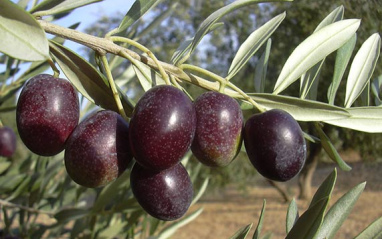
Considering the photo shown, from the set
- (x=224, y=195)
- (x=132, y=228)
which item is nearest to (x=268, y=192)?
(x=224, y=195)

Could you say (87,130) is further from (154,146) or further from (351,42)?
(351,42)

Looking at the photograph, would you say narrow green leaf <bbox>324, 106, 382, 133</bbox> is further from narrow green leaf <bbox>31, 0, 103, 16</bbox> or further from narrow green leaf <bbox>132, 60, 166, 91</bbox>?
narrow green leaf <bbox>31, 0, 103, 16</bbox>

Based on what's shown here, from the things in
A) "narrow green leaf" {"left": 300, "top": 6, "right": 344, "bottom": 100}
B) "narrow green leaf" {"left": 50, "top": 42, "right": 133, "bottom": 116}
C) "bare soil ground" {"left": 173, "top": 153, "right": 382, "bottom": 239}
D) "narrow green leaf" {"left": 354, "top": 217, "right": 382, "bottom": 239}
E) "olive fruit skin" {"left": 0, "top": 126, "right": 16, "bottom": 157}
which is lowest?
"bare soil ground" {"left": 173, "top": 153, "right": 382, "bottom": 239}

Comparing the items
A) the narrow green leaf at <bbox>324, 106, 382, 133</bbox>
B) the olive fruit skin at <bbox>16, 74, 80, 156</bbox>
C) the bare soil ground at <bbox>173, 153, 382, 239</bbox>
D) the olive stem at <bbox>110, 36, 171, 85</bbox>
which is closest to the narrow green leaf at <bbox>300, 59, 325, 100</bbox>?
the narrow green leaf at <bbox>324, 106, 382, 133</bbox>

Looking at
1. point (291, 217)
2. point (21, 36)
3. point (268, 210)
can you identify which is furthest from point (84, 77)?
point (268, 210)

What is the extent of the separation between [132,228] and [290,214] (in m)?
0.83

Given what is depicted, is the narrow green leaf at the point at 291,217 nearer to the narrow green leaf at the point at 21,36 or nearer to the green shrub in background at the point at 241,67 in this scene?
the green shrub in background at the point at 241,67

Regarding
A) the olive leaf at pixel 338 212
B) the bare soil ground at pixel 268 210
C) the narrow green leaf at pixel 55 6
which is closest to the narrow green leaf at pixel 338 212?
the olive leaf at pixel 338 212

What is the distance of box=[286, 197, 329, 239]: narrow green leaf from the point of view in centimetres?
57

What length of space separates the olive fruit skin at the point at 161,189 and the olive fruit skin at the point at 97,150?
0.04 metres

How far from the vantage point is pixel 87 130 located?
0.59 meters

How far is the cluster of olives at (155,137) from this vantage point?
55cm

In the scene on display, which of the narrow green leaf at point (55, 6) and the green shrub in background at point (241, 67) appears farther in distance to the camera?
the narrow green leaf at point (55, 6)

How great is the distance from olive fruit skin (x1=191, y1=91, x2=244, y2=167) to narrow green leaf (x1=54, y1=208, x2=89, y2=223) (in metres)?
0.73
